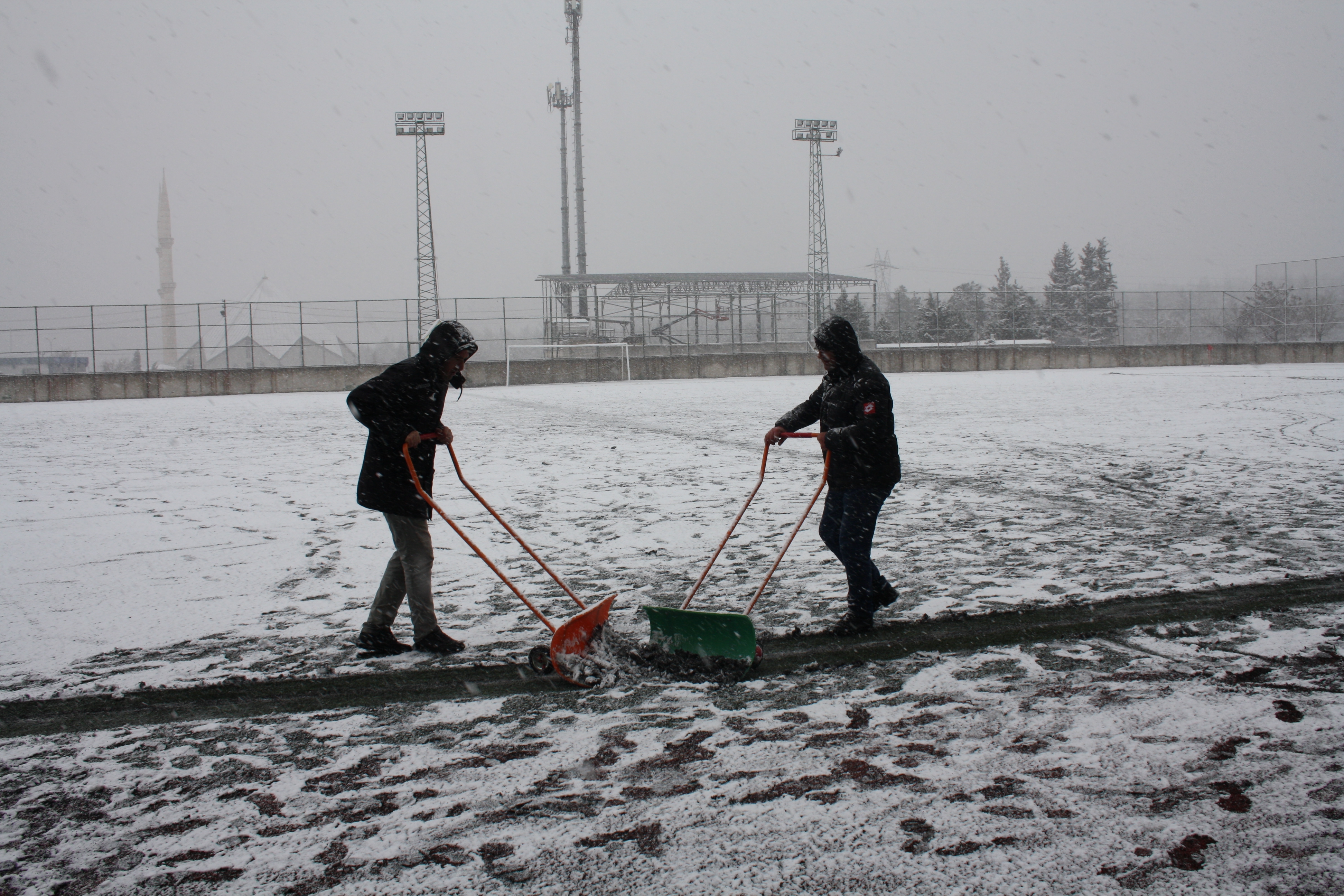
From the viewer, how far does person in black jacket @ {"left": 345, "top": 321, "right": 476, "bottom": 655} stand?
3.86 m

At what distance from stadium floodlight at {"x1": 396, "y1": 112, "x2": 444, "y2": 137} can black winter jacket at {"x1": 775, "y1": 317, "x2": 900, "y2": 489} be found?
3898 centimetres

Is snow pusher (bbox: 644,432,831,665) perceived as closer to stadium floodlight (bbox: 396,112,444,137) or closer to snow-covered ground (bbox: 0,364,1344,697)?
snow-covered ground (bbox: 0,364,1344,697)

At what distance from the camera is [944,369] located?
1321 inches

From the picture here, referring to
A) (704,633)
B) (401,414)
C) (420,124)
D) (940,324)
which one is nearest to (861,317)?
(940,324)

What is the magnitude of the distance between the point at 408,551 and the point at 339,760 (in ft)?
3.88

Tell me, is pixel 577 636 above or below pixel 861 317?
below

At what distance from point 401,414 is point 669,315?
34.2 m

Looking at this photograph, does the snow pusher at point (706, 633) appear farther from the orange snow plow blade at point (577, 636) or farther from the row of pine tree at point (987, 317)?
the row of pine tree at point (987, 317)

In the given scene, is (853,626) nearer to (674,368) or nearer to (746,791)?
(746,791)

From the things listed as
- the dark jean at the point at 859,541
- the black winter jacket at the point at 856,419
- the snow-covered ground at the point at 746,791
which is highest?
the black winter jacket at the point at 856,419

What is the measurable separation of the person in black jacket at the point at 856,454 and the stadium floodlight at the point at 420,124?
3900 centimetres

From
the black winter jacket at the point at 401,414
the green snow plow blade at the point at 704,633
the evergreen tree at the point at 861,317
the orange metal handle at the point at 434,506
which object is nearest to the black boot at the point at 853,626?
the green snow plow blade at the point at 704,633

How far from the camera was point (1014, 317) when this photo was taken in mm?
38156

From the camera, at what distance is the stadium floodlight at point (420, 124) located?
129 ft
